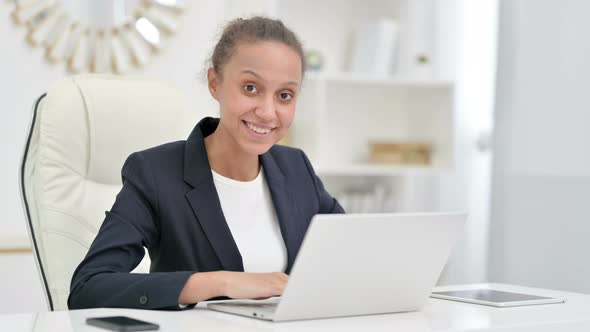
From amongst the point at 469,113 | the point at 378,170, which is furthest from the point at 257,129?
the point at 469,113

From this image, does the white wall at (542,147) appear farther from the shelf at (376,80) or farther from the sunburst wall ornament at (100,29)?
the sunburst wall ornament at (100,29)

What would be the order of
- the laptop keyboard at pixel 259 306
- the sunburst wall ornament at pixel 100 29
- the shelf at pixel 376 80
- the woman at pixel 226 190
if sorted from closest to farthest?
the laptop keyboard at pixel 259 306 < the woman at pixel 226 190 < the sunburst wall ornament at pixel 100 29 < the shelf at pixel 376 80

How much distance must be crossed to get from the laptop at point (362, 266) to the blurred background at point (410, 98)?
0.78 m

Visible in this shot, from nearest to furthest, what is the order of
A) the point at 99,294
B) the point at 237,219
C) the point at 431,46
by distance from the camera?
the point at 99,294
the point at 237,219
the point at 431,46

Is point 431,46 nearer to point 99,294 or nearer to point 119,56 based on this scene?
point 119,56

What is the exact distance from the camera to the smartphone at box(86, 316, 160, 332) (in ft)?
3.51

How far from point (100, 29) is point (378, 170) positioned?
1.28 metres

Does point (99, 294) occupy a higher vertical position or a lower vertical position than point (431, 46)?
lower

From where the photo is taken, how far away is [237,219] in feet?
5.40

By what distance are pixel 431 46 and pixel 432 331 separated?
9.81 feet

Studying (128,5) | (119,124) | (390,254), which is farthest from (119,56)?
(390,254)

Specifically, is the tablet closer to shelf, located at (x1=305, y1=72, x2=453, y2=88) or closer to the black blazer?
the black blazer

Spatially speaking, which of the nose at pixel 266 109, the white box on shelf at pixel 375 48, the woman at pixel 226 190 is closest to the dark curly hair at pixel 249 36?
the woman at pixel 226 190

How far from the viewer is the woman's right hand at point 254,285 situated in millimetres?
1271
